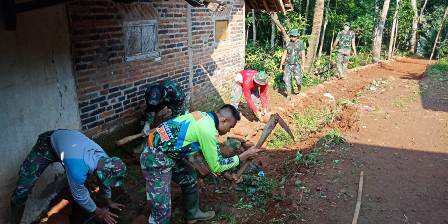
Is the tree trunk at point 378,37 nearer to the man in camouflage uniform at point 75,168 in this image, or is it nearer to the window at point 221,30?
the window at point 221,30

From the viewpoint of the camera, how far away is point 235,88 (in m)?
7.91

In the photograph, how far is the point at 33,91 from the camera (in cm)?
417

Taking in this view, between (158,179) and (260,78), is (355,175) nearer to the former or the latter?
(260,78)

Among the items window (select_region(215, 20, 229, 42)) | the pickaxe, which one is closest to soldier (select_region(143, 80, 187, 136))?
the pickaxe

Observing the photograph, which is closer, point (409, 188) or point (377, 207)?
point (377, 207)

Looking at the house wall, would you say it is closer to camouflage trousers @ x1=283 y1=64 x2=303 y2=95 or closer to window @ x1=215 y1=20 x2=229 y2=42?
window @ x1=215 y1=20 x2=229 y2=42

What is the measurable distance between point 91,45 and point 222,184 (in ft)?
8.74

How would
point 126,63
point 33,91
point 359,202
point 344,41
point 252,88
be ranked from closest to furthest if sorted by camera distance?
point 33,91
point 359,202
point 126,63
point 252,88
point 344,41

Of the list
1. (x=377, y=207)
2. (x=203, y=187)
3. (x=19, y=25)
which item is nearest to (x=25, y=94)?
(x=19, y=25)

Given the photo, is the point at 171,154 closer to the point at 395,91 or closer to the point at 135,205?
the point at 135,205

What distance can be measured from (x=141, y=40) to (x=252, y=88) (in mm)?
2719

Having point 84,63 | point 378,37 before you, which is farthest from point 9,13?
point 378,37

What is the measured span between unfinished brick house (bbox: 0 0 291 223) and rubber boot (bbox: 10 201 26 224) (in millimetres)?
152

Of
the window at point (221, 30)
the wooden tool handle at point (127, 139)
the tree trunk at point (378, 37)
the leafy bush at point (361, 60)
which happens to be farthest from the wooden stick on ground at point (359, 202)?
the tree trunk at point (378, 37)
